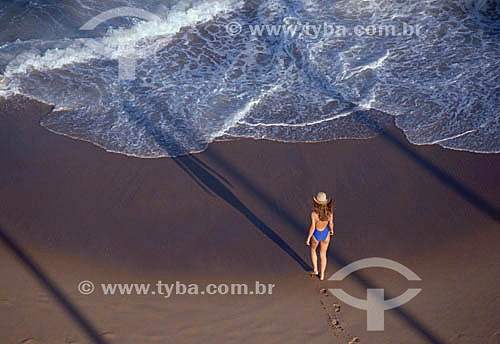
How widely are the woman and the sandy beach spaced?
37 cm

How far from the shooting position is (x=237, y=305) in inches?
236

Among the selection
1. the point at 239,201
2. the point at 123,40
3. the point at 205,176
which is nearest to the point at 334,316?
the point at 239,201

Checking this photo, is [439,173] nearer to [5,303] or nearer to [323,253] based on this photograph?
[323,253]

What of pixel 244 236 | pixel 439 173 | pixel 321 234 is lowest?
pixel 321 234

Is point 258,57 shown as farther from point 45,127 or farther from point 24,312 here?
point 24,312

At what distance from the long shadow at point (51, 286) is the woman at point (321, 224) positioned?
300 centimetres

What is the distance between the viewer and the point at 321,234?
5840mm

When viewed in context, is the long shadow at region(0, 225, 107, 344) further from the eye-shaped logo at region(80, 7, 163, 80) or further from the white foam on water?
the white foam on water

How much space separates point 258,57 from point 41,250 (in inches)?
275

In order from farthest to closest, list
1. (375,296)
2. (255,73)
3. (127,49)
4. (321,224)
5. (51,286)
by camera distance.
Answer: (127,49) → (255,73) → (51,286) → (375,296) → (321,224)

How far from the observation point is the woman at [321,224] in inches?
220

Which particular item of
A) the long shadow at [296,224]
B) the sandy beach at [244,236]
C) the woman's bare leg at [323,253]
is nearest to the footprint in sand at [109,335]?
the sandy beach at [244,236]

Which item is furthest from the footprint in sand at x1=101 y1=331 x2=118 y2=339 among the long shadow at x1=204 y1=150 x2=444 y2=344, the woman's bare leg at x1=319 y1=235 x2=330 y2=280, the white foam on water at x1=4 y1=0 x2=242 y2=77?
the white foam on water at x1=4 y1=0 x2=242 y2=77

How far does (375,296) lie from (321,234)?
1.15 m
